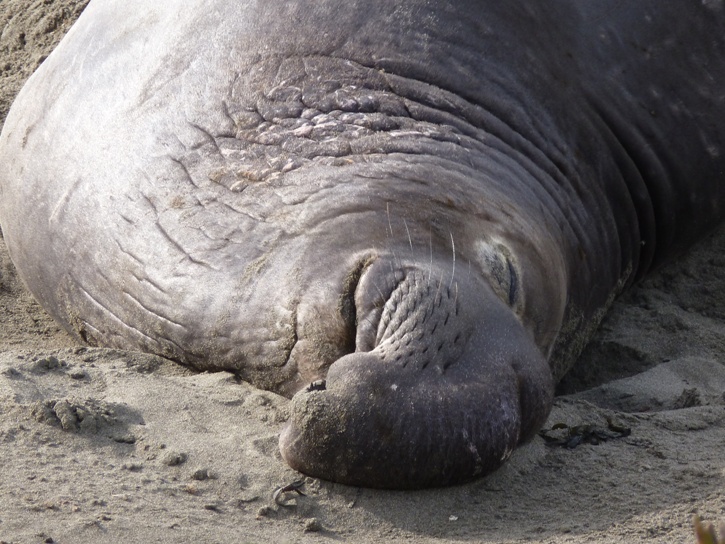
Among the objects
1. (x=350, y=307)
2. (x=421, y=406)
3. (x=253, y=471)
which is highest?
(x=350, y=307)

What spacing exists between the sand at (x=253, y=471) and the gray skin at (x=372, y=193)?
0.32 ft

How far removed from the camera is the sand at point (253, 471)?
2551mm

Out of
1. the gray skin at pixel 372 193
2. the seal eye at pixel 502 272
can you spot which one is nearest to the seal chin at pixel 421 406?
the gray skin at pixel 372 193

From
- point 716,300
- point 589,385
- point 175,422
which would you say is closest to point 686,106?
point 716,300

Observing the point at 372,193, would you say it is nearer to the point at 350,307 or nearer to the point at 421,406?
the point at 350,307

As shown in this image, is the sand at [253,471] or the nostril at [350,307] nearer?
the sand at [253,471]

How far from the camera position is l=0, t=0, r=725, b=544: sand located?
255 centimetres

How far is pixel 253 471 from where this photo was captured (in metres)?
2.81

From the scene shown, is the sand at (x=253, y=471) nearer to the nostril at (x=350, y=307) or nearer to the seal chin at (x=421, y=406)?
the seal chin at (x=421, y=406)

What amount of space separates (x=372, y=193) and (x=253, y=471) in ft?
3.15

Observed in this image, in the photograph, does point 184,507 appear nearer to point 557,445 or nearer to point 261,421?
point 261,421

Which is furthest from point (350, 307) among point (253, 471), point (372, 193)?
point (253, 471)

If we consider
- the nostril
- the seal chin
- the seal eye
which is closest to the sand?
the seal chin

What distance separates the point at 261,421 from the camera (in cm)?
311
